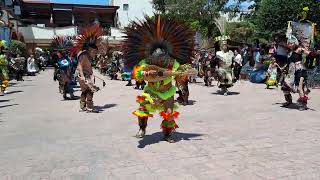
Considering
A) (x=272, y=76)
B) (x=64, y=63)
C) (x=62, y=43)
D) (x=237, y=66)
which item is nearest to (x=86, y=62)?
(x=64, y=63)

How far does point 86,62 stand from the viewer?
38.2 ft

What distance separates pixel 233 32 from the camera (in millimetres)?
39094

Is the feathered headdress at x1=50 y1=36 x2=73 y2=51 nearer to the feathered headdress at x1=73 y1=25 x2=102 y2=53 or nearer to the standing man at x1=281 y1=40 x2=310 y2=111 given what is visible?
the feathered headdress at x1=73 y1=25 x2=102 y2=53

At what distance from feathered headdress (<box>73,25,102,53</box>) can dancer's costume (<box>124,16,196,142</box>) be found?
12.8 feet

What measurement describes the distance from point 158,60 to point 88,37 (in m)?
4.53

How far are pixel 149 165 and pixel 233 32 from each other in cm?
3431

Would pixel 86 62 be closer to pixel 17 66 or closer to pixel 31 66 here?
pixel 17 66

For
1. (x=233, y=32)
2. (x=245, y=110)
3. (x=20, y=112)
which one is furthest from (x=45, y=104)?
(x=233, y=32)

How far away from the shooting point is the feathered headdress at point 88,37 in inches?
452

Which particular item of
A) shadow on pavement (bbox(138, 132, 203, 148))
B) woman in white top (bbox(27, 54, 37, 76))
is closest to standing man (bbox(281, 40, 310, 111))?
shadow on pavement (bbox(138, 132, 203, 148))

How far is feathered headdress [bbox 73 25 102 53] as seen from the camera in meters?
11.5

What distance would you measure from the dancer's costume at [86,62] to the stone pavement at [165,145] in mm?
491

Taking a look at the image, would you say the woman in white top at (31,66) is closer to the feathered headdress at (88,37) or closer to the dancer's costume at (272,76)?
the dancer's costume at (272,76)

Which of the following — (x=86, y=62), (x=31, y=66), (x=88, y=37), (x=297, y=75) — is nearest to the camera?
(x=297, y=75)
